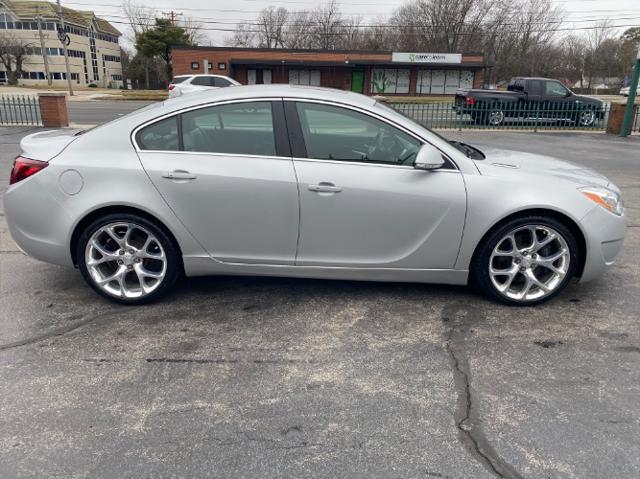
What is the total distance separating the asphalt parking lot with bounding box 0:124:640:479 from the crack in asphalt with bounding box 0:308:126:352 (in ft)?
0.04

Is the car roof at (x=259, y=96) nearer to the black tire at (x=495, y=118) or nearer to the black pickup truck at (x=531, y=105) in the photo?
the black pickup truck at (x=531, y=105)

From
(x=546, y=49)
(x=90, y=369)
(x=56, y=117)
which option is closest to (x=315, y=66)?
(x=56, y=117)

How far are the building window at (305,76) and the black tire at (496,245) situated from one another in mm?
41250

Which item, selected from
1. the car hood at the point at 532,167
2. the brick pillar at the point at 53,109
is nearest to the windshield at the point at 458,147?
the car hood at the point at 532,167

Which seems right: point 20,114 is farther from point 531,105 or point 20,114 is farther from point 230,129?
point 531,105

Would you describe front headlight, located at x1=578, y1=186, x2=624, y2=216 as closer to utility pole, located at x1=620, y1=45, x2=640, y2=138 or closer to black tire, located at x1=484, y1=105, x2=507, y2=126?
utility pole, located at x1=620, y1=45, x2=640, y2=138

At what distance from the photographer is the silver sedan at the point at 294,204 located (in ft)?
11.4

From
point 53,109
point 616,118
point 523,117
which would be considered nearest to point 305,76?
point 523,117

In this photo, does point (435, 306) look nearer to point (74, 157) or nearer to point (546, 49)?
point (74, 157)

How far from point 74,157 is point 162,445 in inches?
88.6

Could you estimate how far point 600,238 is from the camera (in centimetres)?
357

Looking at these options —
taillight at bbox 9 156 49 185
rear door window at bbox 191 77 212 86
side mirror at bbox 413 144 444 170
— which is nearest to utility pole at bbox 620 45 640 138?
side mirror at bbox 413 144 444 170

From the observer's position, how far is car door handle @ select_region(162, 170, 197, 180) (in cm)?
346

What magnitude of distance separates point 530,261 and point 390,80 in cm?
4259
